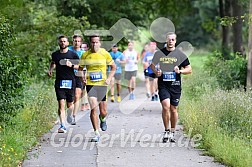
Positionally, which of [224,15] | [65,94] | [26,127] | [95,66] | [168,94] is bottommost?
[26,127]

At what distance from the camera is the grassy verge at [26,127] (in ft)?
31.9

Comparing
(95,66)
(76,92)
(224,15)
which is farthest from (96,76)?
(224,15)

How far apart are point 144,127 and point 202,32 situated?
177ft

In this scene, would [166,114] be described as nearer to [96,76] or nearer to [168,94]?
[168,94]

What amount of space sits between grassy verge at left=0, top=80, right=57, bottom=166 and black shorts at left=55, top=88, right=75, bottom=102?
0.55 m

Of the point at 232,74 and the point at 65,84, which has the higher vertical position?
the point at 65,84

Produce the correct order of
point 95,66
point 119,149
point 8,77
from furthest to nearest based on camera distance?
Answer: point 8,77 < point 95,66 < point 119,149

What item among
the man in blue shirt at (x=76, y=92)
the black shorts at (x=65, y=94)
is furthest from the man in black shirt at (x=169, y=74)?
the man in blue shirt at (x=76, y=92)

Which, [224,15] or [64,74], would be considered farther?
[224,15]

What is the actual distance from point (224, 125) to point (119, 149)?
2.14 metres

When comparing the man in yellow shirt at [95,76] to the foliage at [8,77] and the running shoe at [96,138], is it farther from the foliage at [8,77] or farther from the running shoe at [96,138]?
the foliage at [8,77]

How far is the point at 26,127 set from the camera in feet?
40.8

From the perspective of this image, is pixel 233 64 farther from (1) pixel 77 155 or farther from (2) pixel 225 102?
(1) pixel 77 155

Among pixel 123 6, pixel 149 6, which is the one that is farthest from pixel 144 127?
pixel 149 6
